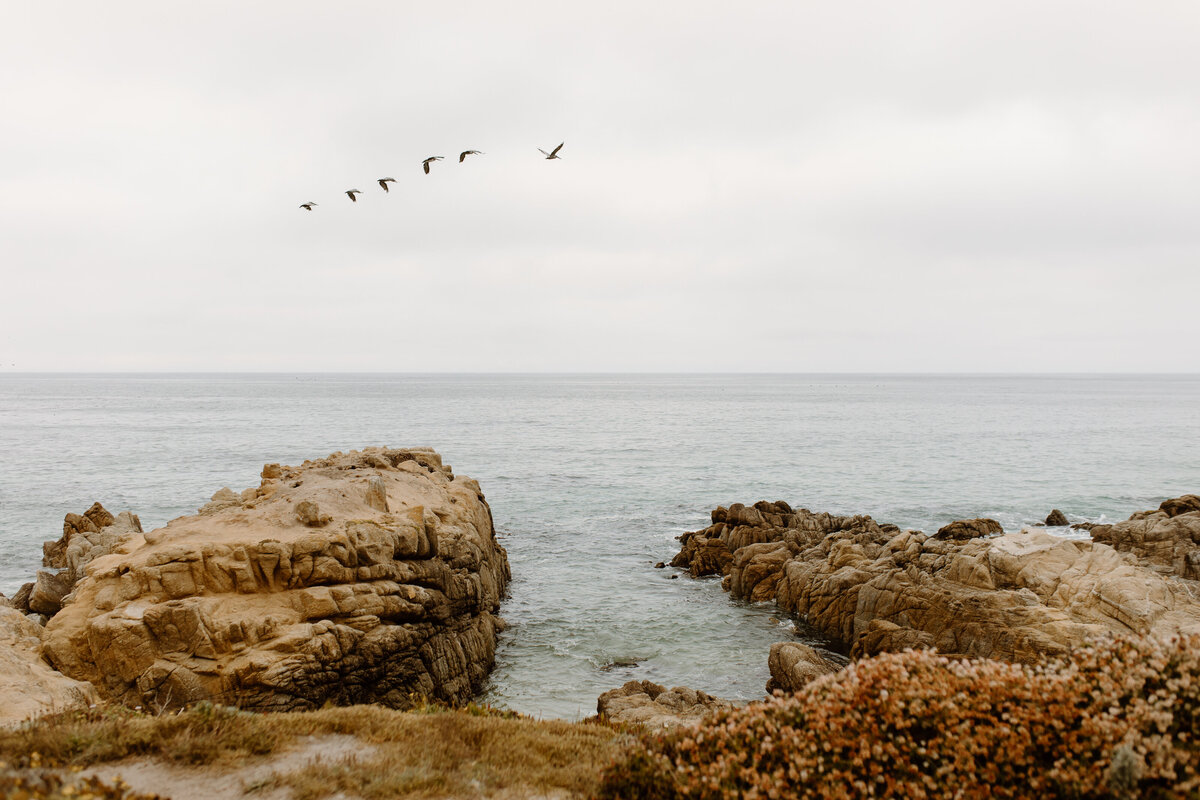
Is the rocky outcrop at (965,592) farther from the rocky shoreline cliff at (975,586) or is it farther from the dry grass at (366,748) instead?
the dry grass at (366,748)

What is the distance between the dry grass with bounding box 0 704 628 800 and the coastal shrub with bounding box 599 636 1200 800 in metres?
1.43

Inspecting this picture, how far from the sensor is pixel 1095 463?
2741 inches

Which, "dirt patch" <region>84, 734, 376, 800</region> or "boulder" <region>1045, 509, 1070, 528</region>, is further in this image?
"boulder" <region>1045, 509, 1070, 528</region>

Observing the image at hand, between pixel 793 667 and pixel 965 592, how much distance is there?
27.0ft

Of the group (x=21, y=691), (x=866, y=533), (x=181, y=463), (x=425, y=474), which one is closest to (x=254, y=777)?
(x=21, y=691)

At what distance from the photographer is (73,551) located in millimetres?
28547

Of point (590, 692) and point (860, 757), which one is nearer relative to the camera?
point (860, 757)

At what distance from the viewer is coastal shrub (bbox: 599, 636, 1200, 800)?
21.5 ft

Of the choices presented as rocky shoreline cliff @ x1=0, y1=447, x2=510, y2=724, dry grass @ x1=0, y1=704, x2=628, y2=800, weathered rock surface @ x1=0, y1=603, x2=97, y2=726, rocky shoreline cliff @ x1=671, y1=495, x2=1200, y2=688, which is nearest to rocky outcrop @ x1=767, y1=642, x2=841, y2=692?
rocky shoreline cliff @ x1=671, y1=495, x2=1200, y2=688

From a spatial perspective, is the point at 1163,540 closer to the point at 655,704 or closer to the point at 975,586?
the point at 975,586

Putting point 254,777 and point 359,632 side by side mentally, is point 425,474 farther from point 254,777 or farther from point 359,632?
point 254,777

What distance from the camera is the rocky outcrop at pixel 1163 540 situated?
27219mm

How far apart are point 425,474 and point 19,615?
15952 mm

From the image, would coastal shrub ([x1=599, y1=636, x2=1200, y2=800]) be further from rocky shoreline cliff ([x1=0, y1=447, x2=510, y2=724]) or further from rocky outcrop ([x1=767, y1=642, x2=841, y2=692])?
rocky outcrop ([x1=767, y1=642, x2=841, y2=692])
